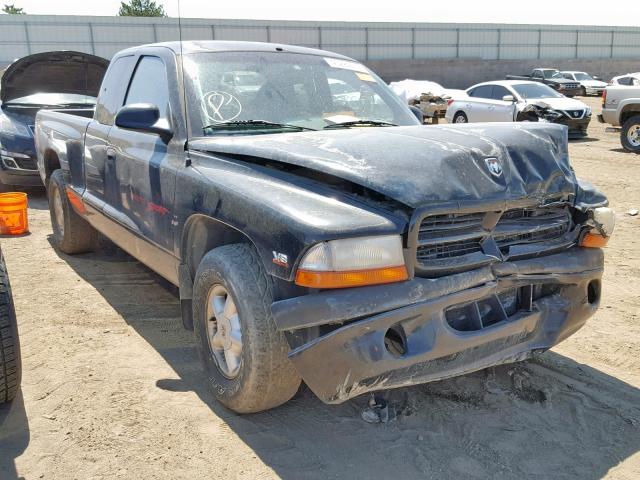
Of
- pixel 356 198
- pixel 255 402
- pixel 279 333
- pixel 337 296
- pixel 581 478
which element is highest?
pixel 356 198

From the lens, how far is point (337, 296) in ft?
8.70

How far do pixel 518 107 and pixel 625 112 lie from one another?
2.60 m

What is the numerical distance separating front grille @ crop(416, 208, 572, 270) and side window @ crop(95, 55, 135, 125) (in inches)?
116

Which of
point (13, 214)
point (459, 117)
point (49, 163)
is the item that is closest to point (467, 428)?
point (49, 163)

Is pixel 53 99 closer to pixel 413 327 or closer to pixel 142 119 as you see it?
pixel 142 119

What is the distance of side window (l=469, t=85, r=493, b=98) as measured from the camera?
17078 mm

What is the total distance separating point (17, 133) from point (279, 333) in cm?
734

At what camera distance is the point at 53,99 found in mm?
9469

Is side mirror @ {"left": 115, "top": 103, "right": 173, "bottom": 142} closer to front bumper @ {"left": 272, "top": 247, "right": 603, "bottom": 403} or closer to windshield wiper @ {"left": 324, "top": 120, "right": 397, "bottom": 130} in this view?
windshield wiper @ {"left": 324, "top": 120, "right": 397, "bottom": 130}

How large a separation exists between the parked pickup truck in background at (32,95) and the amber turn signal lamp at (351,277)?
6925mm

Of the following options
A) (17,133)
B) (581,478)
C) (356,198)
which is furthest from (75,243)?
(581,478)

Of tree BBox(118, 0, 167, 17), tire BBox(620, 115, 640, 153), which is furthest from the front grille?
tree BBox(118, 0, 167, 17)

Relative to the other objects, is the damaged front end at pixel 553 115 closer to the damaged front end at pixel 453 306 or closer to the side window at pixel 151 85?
the side window at pixel 151 85

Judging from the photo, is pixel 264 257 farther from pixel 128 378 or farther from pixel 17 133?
pixel 17 133
